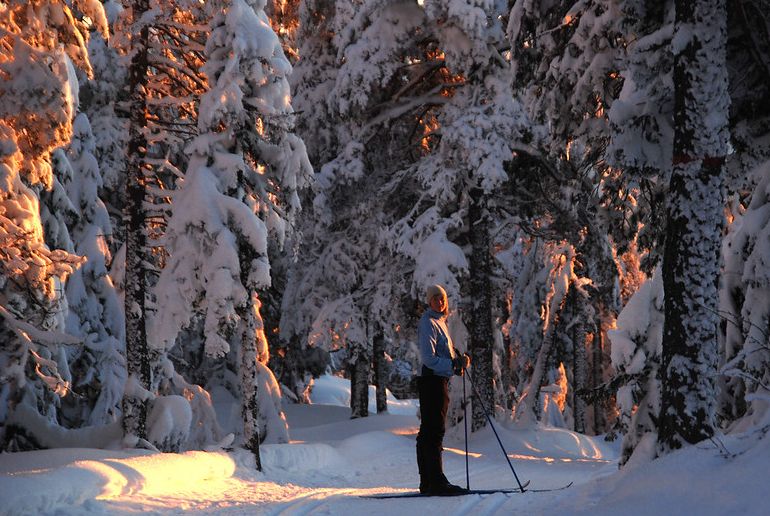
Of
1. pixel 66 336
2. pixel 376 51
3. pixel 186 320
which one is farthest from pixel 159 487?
pixel 376 51

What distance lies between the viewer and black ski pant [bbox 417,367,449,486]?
7.81 metres

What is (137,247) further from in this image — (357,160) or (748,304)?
(748,304)

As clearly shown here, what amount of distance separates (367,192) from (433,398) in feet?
43.7

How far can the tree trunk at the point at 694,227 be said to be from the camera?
669 centimetres

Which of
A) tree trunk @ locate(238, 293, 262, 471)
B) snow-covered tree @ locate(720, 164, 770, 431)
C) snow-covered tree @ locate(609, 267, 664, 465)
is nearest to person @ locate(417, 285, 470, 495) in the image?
snow-covered tree @ locate(609, 267, 664, 465)

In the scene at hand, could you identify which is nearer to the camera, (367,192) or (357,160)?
(357,160)

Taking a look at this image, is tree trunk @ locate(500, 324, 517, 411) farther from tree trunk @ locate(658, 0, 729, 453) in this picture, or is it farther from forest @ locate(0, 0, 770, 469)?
tree trunk @ locate(658, 0, 729, 453)

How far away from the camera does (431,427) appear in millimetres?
7832

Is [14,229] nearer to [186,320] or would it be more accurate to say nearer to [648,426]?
[186,320]

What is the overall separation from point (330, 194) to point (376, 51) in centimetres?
416

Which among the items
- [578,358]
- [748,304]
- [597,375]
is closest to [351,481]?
[748,304]

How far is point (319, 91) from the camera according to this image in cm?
2142

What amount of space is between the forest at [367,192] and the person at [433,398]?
205 centimetres

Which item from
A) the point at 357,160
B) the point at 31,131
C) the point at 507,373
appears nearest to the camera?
the point at 31,131
